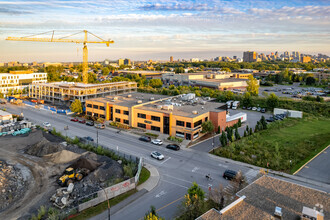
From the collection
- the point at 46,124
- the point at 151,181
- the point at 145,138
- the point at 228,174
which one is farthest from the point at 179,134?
the point at 46,124

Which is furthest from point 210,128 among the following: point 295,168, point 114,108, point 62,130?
point 62,130

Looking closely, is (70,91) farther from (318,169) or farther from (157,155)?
(318,169)

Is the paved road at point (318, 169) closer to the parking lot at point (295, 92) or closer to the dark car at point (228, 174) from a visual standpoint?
the dark car at point (228, 174)

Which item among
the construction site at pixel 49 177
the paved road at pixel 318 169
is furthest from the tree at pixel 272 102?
the construction site at pixel 49 177

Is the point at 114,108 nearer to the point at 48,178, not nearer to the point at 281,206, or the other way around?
the point at 48,178

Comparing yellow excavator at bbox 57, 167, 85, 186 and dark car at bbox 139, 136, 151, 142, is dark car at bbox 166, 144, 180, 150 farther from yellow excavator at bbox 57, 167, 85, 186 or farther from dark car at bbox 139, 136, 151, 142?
yellow excavator at bbox 57, 167, 85, 186

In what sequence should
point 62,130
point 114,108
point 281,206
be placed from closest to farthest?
1. point 281,206
2. point 62,130
3. point 114,108

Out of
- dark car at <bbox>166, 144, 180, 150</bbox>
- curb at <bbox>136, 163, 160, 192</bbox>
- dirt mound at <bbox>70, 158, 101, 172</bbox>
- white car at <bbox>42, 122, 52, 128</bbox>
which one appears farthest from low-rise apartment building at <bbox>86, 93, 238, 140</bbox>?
dirt mound at <bbox>70, 158, 101, 172</bbox>
